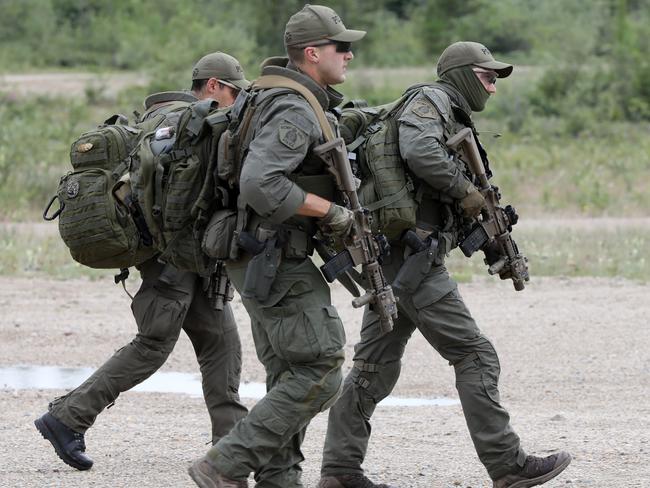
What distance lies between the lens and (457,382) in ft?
16.8

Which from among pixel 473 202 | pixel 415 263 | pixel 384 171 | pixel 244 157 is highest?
pixel 244 157

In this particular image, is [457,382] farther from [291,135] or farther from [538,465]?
[291,135]

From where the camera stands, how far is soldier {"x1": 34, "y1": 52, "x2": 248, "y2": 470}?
18.5 ft

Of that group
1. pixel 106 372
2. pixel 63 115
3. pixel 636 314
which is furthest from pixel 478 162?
pixel 63 115

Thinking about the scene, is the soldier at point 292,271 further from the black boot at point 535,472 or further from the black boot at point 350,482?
the black boot at point 535,472

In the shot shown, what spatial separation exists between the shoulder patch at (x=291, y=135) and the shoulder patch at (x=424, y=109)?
0.91 metres

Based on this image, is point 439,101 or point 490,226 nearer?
point 439,101

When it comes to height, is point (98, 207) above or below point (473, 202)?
below

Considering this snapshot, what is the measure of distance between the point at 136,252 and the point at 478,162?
154 centimetres

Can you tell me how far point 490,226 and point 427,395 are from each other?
8.44ft

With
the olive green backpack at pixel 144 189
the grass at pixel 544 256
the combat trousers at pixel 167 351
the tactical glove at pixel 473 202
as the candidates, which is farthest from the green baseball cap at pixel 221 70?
the grass at pixel 544 256

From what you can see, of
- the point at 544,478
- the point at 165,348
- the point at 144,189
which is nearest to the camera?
the point at 144,189

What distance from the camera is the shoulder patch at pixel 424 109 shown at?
16.8 ft

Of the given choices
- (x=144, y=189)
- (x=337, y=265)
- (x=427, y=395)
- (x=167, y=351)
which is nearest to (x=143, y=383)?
(x=427, y=395)
